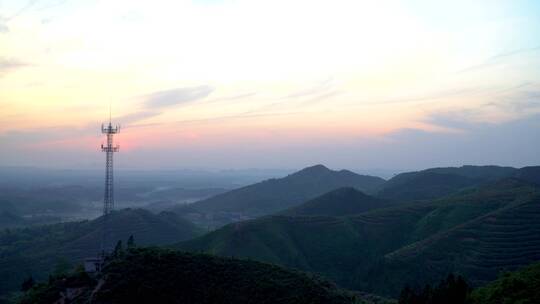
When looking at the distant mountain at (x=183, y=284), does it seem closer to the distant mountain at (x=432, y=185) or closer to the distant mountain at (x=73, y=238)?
the distant mountain at (x=73, y=238)

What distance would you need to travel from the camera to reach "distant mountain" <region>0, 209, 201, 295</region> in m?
85.4

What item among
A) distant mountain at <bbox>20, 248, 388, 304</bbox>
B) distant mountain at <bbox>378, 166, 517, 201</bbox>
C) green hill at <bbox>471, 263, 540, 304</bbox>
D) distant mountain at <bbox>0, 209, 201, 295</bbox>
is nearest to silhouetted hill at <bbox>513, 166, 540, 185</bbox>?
→ distant mountain at <bbox>378, 166, 517, 201</bbox>

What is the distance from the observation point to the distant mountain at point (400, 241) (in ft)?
208

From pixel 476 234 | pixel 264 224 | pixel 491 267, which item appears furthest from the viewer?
pixel 264 224

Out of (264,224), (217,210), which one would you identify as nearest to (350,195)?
(264,224)

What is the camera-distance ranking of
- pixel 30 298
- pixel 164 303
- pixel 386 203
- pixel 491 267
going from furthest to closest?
pixel 386 203, pixel 491 267, pixel 30 298, pixel 164 303

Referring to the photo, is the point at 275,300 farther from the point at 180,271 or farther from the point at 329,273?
the point at 329,273

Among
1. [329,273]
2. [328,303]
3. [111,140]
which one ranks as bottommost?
[329,273]

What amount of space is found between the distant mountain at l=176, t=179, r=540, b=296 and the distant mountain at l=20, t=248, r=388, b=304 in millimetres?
28674

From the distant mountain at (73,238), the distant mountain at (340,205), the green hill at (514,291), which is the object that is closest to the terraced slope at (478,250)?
the green hill at (514,291)

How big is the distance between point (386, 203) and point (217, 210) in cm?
8631

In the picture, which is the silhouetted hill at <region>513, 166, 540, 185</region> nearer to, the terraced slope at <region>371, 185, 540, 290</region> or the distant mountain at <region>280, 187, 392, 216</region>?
the distant mountain at <region>280, 187, 392, 216</region>

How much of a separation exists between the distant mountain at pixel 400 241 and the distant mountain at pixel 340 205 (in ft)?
70.7

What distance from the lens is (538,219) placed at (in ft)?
234
